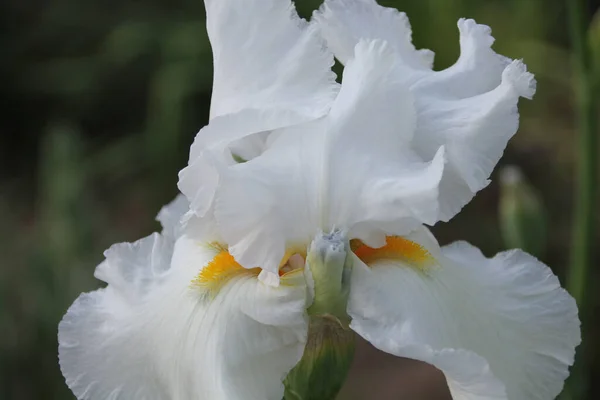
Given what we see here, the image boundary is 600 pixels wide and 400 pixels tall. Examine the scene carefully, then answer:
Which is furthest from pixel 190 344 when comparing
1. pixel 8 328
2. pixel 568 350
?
pixel 8 328

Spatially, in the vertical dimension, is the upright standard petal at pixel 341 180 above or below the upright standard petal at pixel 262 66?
below

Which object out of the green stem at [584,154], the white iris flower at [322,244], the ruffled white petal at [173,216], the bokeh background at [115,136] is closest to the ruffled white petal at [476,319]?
the white iris flower at [322,244]

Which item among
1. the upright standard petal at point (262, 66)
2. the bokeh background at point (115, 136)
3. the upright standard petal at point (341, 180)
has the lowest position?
the bokeh background at point (115, 136)

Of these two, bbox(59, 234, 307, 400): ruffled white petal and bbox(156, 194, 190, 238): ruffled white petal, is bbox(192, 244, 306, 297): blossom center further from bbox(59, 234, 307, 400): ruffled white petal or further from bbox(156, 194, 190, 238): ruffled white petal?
bbox(156, 194, 190, 238): ruffled white petal

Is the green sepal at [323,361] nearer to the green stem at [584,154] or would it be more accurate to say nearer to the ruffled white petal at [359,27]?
the ruffled white petal at [359,27]

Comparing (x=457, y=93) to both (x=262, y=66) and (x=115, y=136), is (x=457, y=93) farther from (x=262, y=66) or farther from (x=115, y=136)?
(x=115, y=136)

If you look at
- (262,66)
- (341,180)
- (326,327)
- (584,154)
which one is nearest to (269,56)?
(262,66)

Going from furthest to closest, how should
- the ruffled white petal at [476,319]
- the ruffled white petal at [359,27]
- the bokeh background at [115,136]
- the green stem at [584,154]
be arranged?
the bokeh background at [115,136]
the green stem at [584,154]
the ruffled white petal at [359,27]
the ruffled white petal at [476,319]
